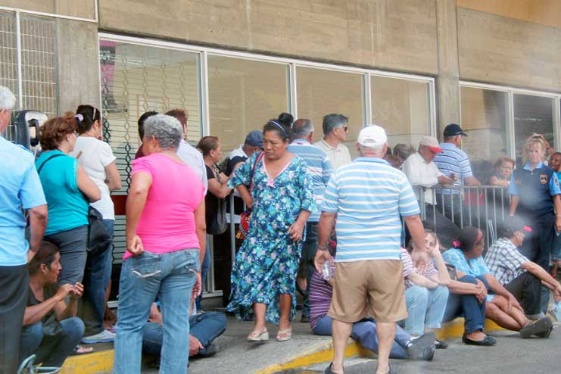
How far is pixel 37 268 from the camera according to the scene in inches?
264

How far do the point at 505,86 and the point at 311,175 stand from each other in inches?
262

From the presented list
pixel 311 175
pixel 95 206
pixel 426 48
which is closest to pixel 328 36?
pixel 426 48

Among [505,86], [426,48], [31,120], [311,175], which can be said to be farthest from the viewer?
[505,86]

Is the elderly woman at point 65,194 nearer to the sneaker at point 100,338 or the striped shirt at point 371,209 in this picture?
the sneaker at point 100,338

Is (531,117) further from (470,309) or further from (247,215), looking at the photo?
(247,215)

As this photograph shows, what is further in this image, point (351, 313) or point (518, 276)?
point (518, 276)

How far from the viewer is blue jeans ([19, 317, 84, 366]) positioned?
6457mm

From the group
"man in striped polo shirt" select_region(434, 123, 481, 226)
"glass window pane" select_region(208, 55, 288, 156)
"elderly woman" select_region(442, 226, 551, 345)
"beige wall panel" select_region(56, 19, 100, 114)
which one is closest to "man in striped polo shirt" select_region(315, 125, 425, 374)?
"elderly woman" select_region(442, 226, 551, 345)

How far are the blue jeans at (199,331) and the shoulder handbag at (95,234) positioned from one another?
2.16ft

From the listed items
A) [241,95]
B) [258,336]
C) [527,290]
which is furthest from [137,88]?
[527,290]

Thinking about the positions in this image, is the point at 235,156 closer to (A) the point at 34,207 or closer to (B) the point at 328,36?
(B) the point at 328,36

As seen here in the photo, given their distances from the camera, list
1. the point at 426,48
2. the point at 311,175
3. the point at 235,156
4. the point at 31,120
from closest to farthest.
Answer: the point at 31,120
the point at 311,175
the point at 235,156
the point at 426,48

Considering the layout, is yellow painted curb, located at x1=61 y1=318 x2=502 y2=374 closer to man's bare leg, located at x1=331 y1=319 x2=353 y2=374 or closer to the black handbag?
man's bare leg, located at x1=331 y1=319 x2=353 y2=374

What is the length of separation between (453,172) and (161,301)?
6.27 metres
